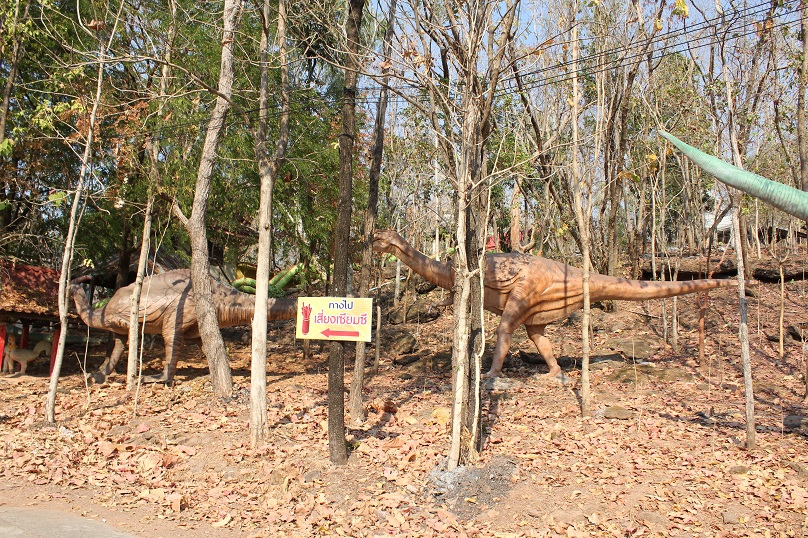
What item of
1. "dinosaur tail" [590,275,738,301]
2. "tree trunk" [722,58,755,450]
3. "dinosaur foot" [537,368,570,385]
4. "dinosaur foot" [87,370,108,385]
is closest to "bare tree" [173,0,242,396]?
"dinosaur foot" [87,370,108,385]

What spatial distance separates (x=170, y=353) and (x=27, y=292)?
3943mm

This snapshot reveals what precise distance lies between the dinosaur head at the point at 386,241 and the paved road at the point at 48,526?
267 inches

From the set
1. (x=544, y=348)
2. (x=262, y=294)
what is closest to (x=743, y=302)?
(x=544, y=348)

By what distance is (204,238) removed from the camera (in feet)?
39.7

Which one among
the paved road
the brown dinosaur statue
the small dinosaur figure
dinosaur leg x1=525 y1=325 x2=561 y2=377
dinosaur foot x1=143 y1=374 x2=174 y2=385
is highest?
the brown dinosaur statue

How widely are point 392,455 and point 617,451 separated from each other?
10.2ft

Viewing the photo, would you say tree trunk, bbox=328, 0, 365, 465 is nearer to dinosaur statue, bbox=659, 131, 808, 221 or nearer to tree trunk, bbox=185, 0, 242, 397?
tree trunk, bbox=185, 0, 242, 397

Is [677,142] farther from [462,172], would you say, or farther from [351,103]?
[351,103]

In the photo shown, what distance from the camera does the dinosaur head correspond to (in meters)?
12.3

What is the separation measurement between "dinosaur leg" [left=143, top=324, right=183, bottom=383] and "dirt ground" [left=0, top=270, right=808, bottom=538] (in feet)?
1.18

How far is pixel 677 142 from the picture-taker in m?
3.18

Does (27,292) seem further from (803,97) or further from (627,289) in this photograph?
(803,97)

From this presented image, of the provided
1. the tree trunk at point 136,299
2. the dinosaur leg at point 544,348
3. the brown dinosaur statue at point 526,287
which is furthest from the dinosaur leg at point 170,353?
the dinosaur leg at point 544,348

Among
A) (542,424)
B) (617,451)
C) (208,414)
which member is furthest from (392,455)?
(208,414)
